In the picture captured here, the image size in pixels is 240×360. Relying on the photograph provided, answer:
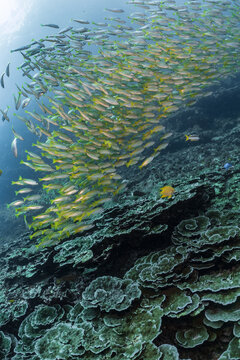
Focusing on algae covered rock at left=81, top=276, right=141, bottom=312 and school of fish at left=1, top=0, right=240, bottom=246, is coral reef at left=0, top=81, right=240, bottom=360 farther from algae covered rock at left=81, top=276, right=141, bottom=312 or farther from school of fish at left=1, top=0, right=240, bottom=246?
school of fish at left=1, top=0, right=240, bottom=246

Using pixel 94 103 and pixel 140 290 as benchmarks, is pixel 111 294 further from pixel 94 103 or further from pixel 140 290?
pixel 94 103

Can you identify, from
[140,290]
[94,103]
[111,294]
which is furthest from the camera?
[94,103]

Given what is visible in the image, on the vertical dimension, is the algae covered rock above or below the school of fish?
below

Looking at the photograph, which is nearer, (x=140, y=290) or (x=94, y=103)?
(x=140, y=290)

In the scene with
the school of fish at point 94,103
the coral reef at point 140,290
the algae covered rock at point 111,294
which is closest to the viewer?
the coral reef at point 140,290

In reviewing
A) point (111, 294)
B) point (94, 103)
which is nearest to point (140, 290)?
point (111, 294)

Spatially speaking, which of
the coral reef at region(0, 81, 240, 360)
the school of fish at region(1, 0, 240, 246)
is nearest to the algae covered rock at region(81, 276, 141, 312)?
the coral reef at region(0, 81, 240, 360)

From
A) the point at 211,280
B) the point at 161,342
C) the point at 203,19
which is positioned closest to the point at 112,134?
the point at 211,280

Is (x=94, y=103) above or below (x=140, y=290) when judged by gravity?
above

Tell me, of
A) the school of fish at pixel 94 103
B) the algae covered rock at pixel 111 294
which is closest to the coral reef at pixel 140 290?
the algae covered rock at pixel 111 294

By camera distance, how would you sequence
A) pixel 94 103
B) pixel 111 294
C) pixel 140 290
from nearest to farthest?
pixel 140 290 → pixel 111 294 → pixel 94 103

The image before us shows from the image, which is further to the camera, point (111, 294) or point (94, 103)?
point (94, 103)

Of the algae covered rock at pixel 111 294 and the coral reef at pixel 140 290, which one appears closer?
the coral reef at pixel 140 290

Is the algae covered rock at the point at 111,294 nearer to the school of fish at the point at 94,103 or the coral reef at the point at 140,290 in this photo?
the coral reef at the point at 140,290
